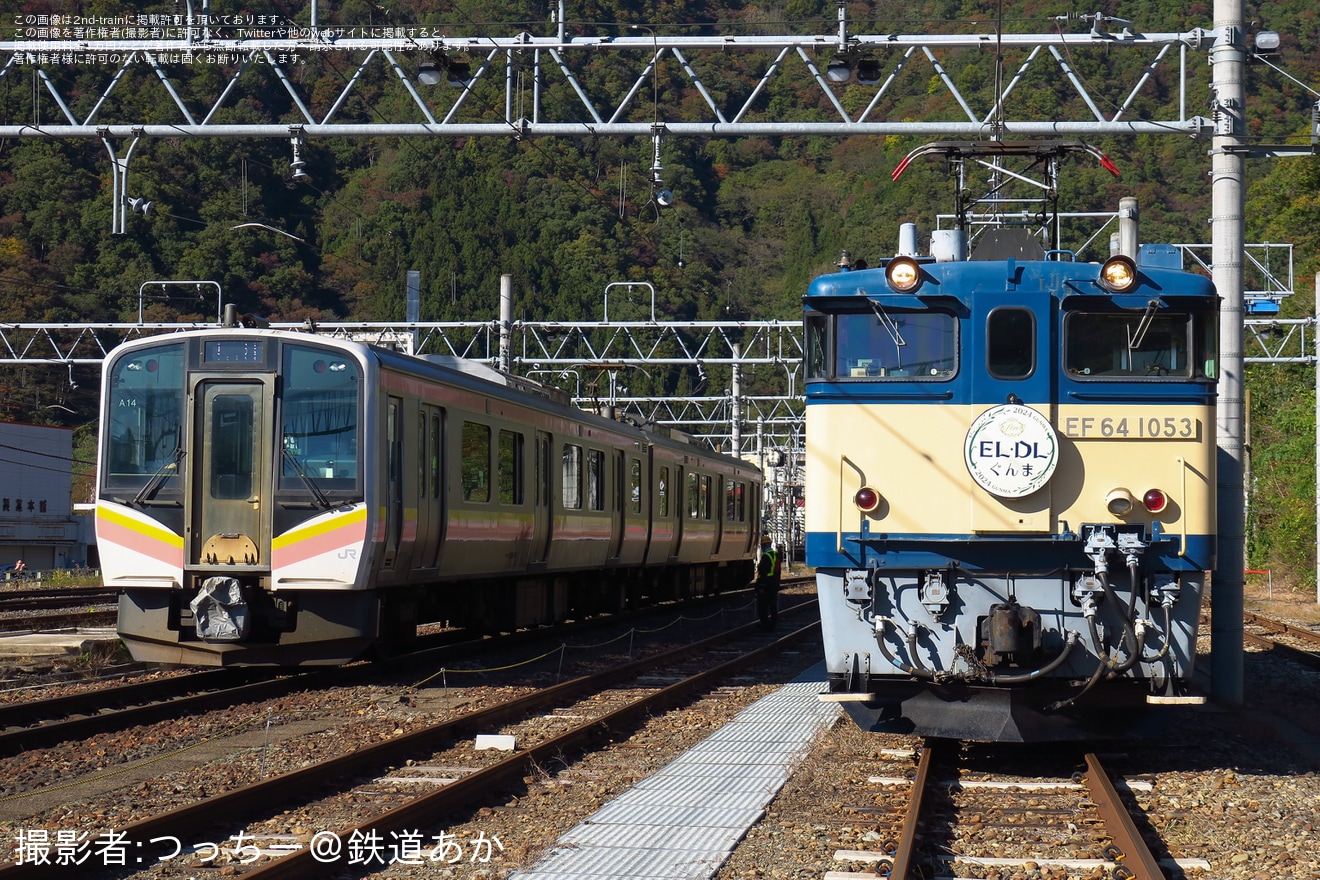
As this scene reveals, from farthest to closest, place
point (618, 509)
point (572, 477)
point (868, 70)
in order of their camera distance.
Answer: point (618, 509)
point (572, 477)
point (868, 70)

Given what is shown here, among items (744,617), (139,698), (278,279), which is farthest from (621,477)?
(278,279)

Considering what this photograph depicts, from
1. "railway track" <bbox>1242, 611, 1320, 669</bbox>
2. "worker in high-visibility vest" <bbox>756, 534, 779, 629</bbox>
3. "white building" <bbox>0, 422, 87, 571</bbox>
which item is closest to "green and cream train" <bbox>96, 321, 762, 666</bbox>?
"worker in high-visibility vest" <bbox>756, 534, 779, 629</bbox>

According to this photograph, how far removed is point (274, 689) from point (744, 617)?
44.3 ft

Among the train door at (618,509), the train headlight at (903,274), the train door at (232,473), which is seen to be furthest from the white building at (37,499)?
the train headlight at (903,274)

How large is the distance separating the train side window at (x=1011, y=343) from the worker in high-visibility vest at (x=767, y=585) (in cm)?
1213

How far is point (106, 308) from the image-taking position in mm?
53000

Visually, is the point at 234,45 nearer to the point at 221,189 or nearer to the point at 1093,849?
the point at 1093,849

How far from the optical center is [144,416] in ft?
42.9

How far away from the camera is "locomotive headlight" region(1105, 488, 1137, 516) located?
8.91 metres

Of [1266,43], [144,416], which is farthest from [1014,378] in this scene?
[144,416]

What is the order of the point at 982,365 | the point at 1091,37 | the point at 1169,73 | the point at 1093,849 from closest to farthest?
the point at 1093,849, the point at 982,365, the point at 1091,37, the point at 1169,73

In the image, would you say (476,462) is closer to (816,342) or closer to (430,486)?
(430,486)

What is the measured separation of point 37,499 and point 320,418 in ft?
138

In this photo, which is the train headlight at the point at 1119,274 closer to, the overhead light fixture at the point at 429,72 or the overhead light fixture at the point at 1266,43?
the overhead light fixture at the point at 1266,43
